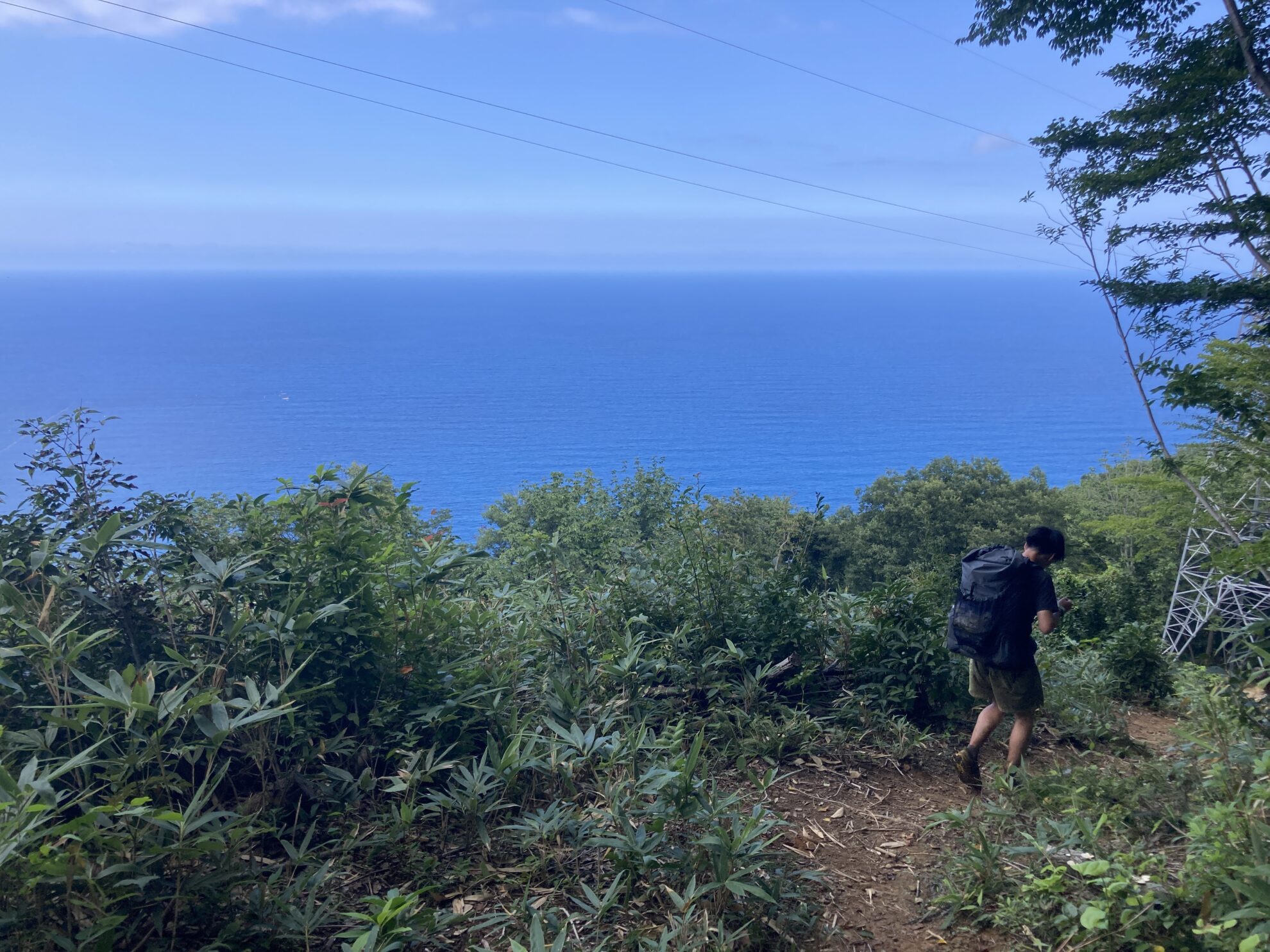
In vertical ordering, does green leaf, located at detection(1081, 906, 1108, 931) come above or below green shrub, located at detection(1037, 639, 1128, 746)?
above

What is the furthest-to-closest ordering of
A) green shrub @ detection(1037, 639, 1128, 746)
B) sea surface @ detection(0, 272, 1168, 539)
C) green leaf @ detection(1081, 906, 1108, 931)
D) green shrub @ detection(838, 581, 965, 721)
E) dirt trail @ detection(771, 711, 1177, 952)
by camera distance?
sea surface @ detection(0, 272, 1168, 539) < green shrub @ detection(1037, 639, 1128, 746) < green shrub @ detection(838, 581, 965, 721) < dirt trail @ detection(771, 711, 1177, 952) < green leaf @ detection(1081, 906, 1108, 931)

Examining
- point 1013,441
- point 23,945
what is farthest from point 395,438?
point 23,945

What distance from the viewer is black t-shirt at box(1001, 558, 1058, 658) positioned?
14.0 feet

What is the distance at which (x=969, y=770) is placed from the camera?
421 centimetres

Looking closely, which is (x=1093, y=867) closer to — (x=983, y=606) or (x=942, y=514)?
(x=983, y=606)

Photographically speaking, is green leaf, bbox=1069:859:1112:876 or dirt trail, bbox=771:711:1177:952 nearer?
green leaf, bbox=1069:859:1112:876

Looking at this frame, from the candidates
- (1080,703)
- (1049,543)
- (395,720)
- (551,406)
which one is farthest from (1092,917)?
(551,406)

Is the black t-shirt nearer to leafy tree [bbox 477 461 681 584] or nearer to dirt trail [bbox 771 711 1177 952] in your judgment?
dirt trail [bbox 771 711 1177 952]

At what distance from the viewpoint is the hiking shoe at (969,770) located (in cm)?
420

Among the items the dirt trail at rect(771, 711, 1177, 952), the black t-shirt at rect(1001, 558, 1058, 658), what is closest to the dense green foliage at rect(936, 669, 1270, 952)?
the dirt trail at rect(771, 711, 1177, 952)

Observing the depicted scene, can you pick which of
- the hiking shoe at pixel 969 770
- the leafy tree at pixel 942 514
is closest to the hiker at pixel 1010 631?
the hiking shoe at pixel 969 770

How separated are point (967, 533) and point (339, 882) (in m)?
29.8

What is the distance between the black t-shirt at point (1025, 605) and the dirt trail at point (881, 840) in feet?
2.38

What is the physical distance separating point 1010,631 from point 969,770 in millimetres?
755
